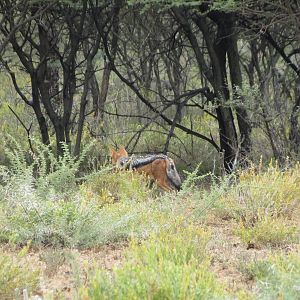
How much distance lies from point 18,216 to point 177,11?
633cm

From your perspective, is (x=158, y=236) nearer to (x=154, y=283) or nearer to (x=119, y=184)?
(x=154, y=283)

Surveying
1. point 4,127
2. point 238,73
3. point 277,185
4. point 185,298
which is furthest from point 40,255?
point 4,127

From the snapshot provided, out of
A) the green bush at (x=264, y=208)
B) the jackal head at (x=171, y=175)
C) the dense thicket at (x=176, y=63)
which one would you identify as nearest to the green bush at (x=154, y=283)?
the green bush at (x=264, y=208)

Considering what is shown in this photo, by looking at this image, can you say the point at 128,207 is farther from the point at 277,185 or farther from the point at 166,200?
the point at 277,185

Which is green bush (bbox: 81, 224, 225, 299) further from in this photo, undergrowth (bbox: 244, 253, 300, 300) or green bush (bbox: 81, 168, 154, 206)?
green bush (bbox: 81, 168, 154, 206)

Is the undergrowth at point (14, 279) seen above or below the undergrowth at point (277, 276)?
above

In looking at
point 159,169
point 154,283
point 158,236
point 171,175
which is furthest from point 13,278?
point 171,175

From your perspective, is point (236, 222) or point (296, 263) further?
point (236, 222)

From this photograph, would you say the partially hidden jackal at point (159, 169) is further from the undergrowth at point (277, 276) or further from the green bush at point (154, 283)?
the green bush at point (154, 283)

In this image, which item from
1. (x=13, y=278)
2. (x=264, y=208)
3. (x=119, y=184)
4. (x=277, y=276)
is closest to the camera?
(x=277, y=276)

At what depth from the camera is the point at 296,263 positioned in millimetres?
4316

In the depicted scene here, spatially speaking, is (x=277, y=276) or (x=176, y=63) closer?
(x=277, y=276)

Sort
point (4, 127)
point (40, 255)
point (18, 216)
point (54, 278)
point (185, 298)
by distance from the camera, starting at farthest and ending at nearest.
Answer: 1. point (4, 127)
2. point (18, 216)
3. point (40, 255)
4. point (54, 278)
5. point (185, 298)

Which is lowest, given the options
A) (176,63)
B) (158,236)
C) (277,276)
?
(277,276)
